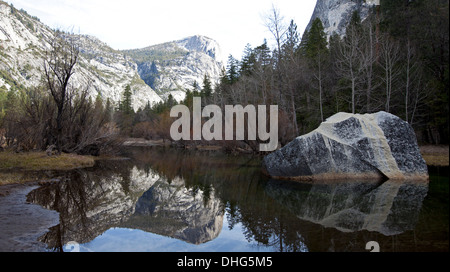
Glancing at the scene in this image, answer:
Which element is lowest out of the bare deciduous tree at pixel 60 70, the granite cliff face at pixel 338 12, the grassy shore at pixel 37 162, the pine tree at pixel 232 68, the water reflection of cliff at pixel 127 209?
the water reflection of cliff at pixel 127 209

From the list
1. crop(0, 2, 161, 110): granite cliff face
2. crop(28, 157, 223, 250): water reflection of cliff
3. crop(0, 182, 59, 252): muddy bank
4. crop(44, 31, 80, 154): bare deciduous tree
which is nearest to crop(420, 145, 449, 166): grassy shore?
crop(28, 157, 223, 250): water reflection of cliff

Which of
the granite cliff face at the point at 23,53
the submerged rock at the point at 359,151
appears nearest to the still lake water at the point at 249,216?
the submerged rock at the point at 359,151

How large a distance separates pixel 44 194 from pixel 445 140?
91.4ft

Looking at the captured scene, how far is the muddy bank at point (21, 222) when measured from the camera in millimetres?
4437

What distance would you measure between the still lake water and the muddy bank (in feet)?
0.66

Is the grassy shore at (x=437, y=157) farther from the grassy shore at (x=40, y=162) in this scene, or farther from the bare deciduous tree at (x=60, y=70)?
the bare deciduous tree at (x=60, y=70)

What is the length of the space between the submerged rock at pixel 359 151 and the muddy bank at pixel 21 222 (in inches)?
347

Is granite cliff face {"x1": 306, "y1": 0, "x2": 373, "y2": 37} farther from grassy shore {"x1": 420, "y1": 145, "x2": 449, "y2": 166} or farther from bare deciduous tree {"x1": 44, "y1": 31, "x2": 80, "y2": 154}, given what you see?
bare deciduous tree {"x1": 44, "y1": 31, "x2": 80, "y2": 154}

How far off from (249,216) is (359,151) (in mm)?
6490

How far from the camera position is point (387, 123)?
11039 mm

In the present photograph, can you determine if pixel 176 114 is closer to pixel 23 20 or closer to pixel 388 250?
pixel 388 250

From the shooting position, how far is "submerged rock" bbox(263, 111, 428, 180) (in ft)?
34.6

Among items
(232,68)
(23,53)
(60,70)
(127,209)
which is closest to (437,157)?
(127,209)

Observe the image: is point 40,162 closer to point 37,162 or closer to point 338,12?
point 37,162
